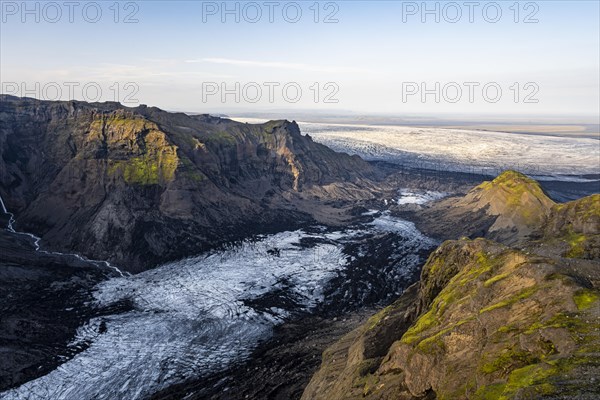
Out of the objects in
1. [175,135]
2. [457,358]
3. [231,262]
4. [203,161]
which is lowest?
[231,262]

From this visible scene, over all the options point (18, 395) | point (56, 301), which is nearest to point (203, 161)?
point (56, 301)

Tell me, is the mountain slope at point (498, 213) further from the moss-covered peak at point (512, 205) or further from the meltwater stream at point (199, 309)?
the meltwater stream at point (199, 309)

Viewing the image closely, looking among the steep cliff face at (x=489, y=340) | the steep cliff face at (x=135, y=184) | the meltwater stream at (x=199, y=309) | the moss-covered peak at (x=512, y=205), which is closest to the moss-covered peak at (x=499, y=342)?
the steep cliff face at (x=489, y=340)

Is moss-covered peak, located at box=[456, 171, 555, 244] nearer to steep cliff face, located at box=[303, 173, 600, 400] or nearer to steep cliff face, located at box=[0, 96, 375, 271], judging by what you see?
steep cliff face, located at box=[0, 96, 375, 271]

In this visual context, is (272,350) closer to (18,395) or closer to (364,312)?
(364,312)

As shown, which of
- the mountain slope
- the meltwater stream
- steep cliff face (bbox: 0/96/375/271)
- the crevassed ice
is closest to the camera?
the crevassed ice

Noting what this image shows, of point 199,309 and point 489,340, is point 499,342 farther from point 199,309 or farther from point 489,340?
point 199,309

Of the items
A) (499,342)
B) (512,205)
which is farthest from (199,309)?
(512,205)

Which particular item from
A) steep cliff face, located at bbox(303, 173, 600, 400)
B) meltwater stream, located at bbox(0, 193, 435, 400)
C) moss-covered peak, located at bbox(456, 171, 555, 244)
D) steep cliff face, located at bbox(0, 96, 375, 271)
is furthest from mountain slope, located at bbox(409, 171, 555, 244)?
steep cliff face, located at bbox(303, 173, 600, 400)
